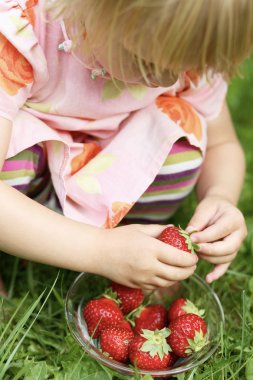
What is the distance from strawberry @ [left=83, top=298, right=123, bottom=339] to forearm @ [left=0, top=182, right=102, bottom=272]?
0.08 metres

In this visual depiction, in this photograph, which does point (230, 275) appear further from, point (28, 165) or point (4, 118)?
point (4, 118)

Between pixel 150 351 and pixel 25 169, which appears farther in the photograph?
pixel 25 169

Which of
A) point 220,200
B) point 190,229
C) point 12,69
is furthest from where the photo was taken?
point 220,200

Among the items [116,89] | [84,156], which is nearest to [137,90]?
[116,89]

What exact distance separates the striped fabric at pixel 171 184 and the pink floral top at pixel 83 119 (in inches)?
1.2

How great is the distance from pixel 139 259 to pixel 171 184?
12.1 inches

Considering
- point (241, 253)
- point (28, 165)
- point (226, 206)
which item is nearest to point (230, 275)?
point (241, 253)

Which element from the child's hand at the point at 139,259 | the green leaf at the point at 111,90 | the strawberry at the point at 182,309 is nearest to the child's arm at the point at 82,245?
the child's hand at the point at 139,259

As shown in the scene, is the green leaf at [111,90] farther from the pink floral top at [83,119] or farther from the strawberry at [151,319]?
the strawberry at [151,319]

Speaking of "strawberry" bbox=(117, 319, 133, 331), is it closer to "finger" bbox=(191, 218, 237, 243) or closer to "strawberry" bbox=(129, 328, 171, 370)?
"strawberry" bbox=(129, 328, 171, 370)

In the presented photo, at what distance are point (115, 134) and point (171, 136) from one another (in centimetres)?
12

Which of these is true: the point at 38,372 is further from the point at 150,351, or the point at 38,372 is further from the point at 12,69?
the point at 12,69

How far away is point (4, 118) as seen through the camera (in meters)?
1.11

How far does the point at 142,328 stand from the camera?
121cm
